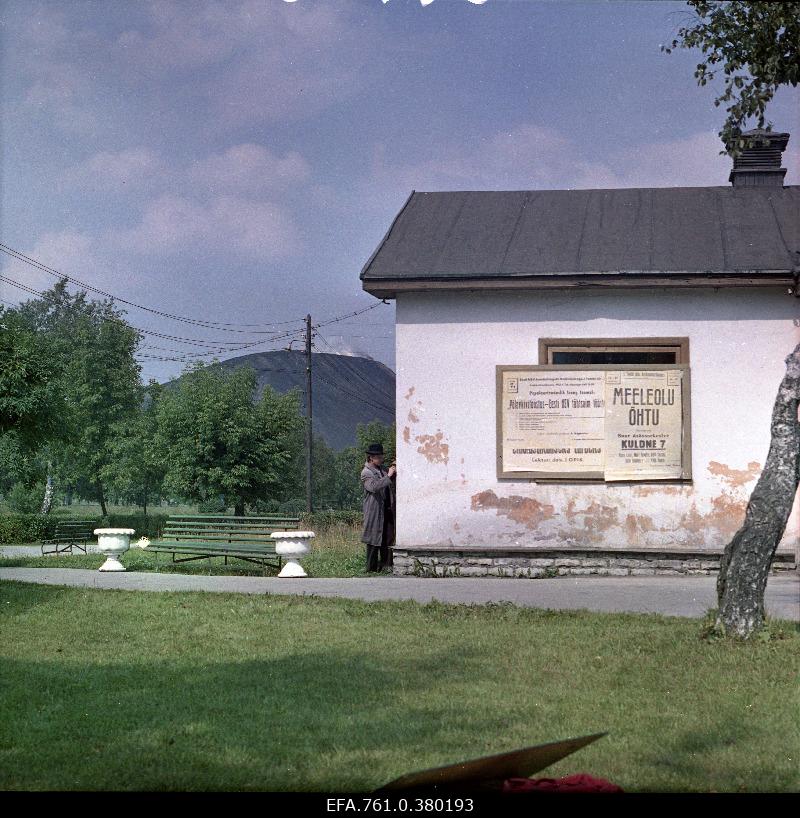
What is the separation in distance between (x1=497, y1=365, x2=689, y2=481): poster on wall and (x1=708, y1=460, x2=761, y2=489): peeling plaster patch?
0.44m

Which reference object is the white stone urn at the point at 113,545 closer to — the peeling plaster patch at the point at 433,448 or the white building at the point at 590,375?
the white building at the point at 590,375

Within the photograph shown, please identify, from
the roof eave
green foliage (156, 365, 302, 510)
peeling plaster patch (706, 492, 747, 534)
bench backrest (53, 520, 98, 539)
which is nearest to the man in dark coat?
the roof eave

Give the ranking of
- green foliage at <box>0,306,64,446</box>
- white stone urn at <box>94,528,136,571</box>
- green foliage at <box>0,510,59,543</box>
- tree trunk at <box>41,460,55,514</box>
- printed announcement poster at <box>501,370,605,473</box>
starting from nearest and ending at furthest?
printed announcement poster at <box>501,370,605,473</box>
white stone urn at <box>94,528,136,571</box>
green foliage at <box>0,306,64,446</box>
green foliage at <box>0,510,59,543</box>
tree trunk at <box>41,460,55,514</box>

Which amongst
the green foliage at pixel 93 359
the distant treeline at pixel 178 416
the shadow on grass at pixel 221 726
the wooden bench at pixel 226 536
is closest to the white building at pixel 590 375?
the wooden bench at pixel 226 536

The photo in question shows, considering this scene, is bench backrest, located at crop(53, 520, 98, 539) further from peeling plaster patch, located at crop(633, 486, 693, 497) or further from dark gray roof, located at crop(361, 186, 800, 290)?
peeling plaster patch, located at crop(633, 486, 693, 497)

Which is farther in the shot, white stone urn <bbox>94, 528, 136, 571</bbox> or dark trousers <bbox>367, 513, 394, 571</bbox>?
white stone urn <bbox>94, 528, 136, 571</bbox>

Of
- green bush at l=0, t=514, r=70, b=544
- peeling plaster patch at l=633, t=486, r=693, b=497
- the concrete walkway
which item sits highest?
peeling plaster patch at l=633, t=486, r=693, b=497

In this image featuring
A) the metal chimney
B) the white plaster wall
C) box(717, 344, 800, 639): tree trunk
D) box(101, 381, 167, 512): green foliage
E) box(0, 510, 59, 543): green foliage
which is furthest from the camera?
box(101, 381, 167, 512): green foliage

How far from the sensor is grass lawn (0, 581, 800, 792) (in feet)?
16.1

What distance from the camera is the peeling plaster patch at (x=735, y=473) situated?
46.0ft

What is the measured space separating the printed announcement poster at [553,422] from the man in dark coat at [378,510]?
6.24 ft

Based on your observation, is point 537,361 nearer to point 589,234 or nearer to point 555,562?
point 589,234

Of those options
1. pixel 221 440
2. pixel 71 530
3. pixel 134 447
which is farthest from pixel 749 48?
pixel 134 447

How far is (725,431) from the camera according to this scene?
1416 cm
